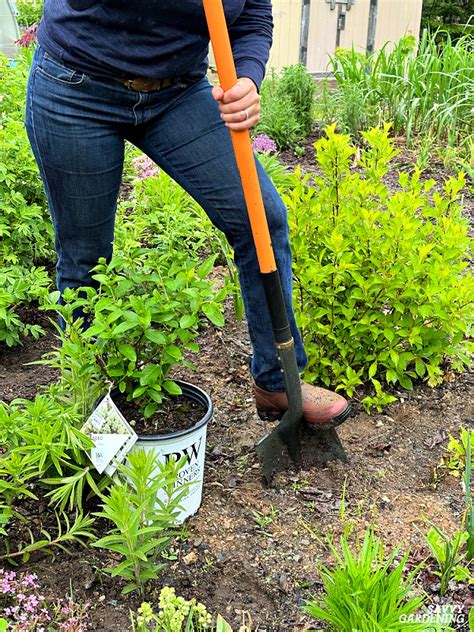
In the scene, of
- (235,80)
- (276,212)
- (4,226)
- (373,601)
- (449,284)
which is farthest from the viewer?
(4,226)

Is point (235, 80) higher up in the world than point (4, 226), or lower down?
higher up

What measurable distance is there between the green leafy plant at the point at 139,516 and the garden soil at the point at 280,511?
0.42ft

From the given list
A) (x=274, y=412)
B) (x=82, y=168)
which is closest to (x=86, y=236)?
(x=82, y=168)

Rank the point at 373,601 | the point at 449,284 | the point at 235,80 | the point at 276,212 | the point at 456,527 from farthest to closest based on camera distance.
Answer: the point at 449,284 < the point at 456,527 < the point at 276,212 < the point at 235,80 < the point at 373,601

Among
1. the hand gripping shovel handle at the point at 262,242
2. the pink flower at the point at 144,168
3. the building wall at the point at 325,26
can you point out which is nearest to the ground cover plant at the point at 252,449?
the hand gripping shovel handle at the point at 262,242

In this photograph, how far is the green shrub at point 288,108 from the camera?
18.8ft

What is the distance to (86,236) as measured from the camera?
2236mm

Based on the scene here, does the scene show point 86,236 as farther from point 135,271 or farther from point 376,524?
point 376,524

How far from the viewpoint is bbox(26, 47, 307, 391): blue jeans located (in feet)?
6.61

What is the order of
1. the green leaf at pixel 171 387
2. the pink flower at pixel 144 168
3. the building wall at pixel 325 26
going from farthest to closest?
1. the building wall at pixel 325 26
2. the pink flower at pixel 144 168
3. the green leaf at pixel 171 387

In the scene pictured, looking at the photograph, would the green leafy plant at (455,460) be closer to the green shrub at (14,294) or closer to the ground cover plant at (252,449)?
the ground cover plant at (252,449)

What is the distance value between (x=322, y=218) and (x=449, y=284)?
1.71 feet

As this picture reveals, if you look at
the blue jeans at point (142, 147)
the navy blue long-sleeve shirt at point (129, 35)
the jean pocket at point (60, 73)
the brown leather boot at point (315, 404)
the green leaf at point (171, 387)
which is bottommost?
the brown leather boot at point (315, 404)

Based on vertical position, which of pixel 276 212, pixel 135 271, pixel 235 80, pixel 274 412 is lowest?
pixel 274 412
